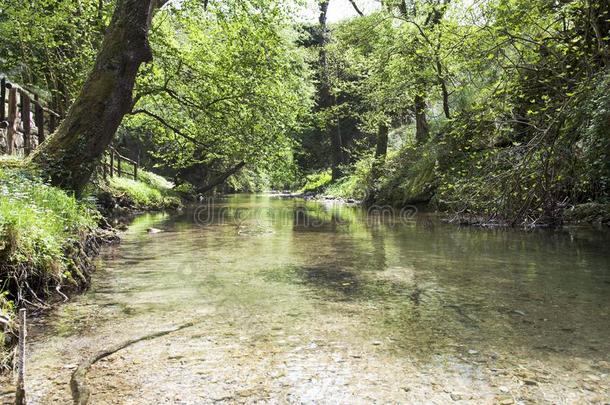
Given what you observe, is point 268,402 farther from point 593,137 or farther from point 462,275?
point 593,137

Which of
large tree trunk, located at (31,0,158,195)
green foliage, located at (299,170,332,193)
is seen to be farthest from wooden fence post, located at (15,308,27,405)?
green foliage, located at (299,170,332,193)

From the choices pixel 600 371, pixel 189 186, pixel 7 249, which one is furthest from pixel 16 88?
pixel 189 186

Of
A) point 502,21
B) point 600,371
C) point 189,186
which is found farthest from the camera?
point 189,186

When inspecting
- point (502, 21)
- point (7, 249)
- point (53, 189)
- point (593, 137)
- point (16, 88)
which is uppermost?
point (502, 21)

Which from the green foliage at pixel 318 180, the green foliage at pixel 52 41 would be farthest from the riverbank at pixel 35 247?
the green foliage at pixel 318 180

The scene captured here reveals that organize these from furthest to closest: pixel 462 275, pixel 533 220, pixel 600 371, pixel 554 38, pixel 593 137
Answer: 1. pixel 533 220
2. pixel 554 38
3. pixel 593 137
4. pixel 462 275
5. pixel 600 371

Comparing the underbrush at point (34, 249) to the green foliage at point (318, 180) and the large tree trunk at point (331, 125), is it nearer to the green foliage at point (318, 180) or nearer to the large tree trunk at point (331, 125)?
the large tree trunk at point (331, 125)

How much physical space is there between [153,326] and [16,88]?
8075 mm

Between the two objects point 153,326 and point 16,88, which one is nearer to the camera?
point 153,326

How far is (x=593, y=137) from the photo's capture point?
7070 millimetres

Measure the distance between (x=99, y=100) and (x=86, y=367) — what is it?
5.51 meters

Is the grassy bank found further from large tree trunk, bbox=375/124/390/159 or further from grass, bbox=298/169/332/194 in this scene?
grass, bbox=298/169/332/194

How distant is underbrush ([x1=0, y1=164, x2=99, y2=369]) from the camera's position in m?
4.05

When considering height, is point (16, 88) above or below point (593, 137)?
above
